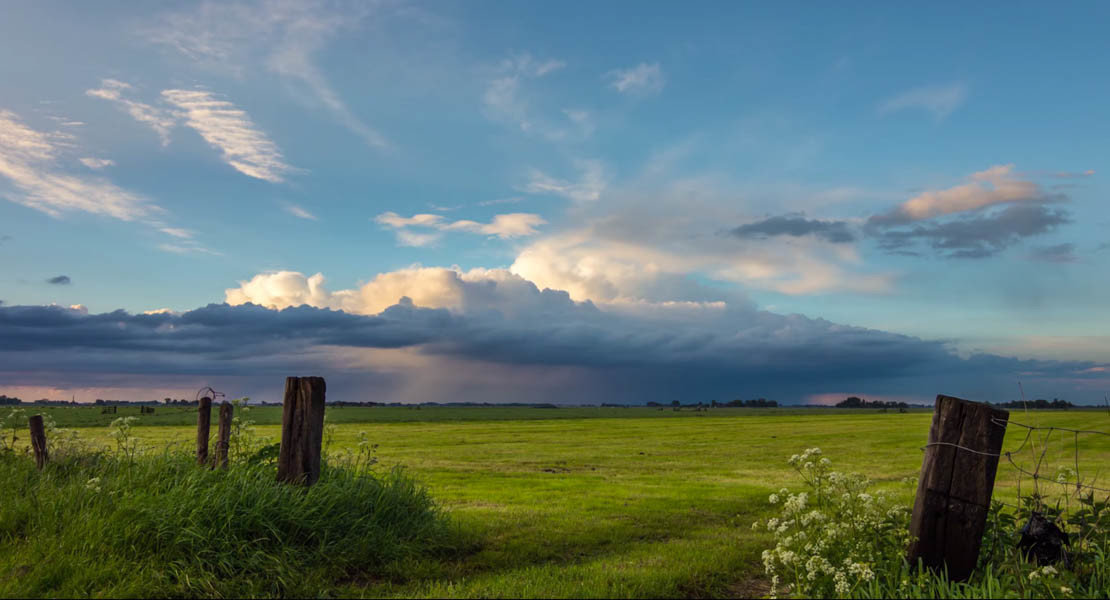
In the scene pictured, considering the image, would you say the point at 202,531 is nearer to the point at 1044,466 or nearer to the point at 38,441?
the point at 38,441

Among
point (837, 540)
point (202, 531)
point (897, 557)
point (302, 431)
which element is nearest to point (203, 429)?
point (302, 431)

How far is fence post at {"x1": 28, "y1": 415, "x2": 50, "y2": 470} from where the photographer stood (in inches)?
471

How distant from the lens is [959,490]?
309 inches

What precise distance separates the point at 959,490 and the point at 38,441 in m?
14.6

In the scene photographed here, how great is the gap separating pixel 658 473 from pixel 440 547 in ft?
56.1

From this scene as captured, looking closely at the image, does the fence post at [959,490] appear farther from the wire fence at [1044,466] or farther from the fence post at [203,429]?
the fence post at [203,429]

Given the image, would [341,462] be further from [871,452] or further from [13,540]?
[871,452]

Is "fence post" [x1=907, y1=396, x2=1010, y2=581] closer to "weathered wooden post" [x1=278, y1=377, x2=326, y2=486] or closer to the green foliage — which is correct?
the green foliage

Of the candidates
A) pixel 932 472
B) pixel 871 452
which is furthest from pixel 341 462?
pixel 871 452

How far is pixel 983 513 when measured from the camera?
7887 mm

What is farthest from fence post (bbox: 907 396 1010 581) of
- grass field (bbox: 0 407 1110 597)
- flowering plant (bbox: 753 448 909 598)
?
grass field (bbox: 0 407 1110 597)

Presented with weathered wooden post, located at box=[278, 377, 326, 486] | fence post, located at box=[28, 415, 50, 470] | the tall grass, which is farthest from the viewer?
fence post, located at box=[28, 415, 50, 470]

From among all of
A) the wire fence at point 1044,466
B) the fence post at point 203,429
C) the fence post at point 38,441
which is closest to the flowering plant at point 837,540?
the wire fence at point 1044,466

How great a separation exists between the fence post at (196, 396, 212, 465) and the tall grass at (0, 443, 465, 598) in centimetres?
24
